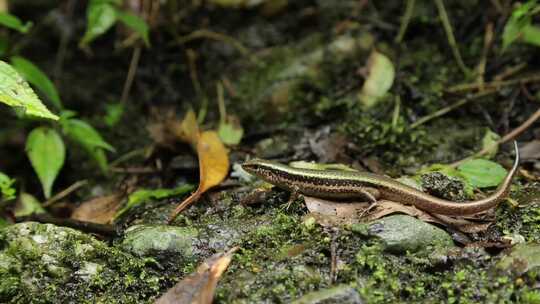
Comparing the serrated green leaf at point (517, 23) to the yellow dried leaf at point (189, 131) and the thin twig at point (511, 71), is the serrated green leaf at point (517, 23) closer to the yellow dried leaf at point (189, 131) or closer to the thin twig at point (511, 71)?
the thin twig at point (511, 71)

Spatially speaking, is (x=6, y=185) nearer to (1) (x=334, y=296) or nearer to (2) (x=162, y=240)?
(2) (x=162, y=240)

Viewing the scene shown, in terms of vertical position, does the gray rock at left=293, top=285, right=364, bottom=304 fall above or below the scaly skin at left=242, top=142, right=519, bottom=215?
below

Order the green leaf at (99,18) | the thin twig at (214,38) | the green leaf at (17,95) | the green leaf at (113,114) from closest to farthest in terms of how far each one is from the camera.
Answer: the green leaf at (17,95) < the green leaf at (99,18) < the green leaf at (113,114) < the thin twig at (214,38)

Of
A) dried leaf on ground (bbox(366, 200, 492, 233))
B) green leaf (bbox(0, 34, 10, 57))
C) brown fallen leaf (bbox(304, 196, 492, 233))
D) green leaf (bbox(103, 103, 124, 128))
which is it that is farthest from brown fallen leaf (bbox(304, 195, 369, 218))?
green leaf (bbox(0, 34, 10, 57))

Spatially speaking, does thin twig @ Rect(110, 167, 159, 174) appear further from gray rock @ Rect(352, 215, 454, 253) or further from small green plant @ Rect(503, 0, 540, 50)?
small green plant @ Rect(503, 0, 540, 50)

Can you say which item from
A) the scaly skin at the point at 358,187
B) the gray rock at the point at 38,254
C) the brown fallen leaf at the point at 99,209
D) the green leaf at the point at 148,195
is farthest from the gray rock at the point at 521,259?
the brown fallen leaf at the point at 99,209

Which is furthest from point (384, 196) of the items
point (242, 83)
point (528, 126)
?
point (242, 83)

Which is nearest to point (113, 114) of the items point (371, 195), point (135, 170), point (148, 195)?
point (135, 170)
